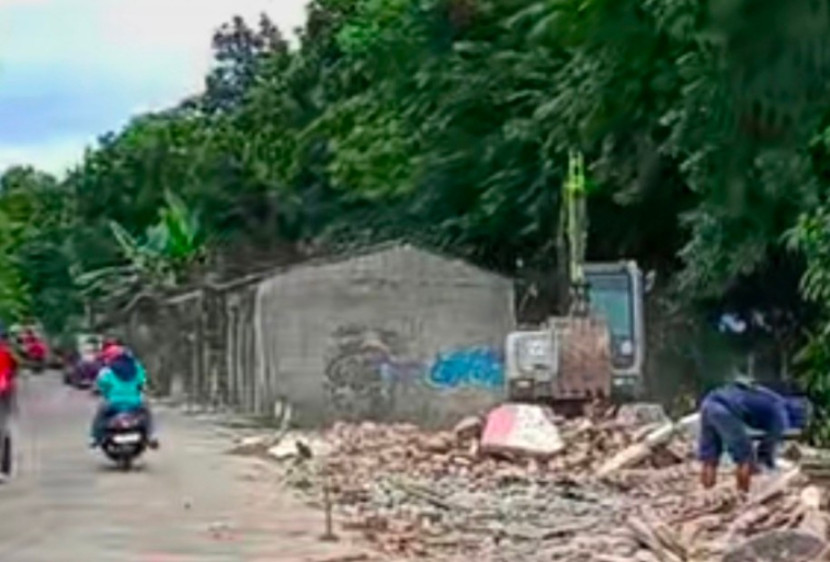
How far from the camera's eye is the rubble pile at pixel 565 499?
14922 mm

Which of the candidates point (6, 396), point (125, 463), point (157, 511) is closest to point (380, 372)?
point (125, 463)

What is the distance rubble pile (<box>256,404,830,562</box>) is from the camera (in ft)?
49.0

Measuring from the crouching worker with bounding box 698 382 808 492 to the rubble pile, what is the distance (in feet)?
0.80

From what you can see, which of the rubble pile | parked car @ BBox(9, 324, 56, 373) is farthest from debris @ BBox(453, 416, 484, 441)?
parked car @ BBox(9, 324, 56, 373)

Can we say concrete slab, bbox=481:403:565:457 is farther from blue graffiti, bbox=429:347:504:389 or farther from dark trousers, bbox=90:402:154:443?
blue graffiti, bbox=429:347:504:389

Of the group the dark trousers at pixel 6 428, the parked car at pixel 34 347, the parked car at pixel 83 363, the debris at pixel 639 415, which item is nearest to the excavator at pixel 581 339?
the debris at pixel 639 415

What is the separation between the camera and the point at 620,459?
78.3 feet

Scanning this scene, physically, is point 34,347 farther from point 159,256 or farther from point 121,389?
point 121,389

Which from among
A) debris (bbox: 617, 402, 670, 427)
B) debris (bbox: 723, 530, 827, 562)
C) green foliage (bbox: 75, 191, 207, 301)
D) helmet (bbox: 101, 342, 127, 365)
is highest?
green foliage (bbox: 75, 191, 207, 301)

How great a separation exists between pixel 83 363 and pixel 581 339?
104 feet

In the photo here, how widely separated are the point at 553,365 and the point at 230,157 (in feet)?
83.6

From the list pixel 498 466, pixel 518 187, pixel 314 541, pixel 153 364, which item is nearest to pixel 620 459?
pixel 498 466

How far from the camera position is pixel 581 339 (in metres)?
30.7

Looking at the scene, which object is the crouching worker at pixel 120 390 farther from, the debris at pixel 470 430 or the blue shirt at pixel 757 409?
the blue shirt at pixel 757 409
